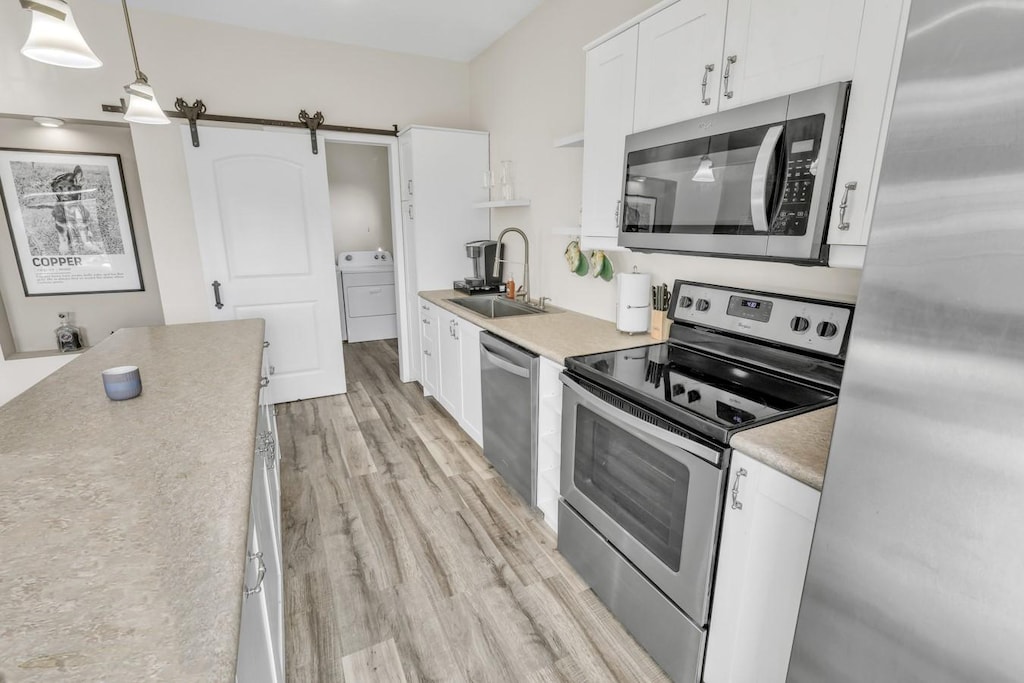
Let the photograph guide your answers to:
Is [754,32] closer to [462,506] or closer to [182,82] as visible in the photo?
[462,506]

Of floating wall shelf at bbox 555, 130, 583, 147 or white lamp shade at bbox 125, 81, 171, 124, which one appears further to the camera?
floating wall shelf at bbox 555, 130, 583, 147

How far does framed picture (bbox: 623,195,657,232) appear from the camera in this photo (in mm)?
1695

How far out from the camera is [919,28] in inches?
23.6

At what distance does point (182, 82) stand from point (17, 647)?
11.7 ft

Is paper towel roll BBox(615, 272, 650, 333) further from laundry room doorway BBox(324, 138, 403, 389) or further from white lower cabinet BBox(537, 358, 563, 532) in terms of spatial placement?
laundry room doorway BBox(324, 138, 403, 389)

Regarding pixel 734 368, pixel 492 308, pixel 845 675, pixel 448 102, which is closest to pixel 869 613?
pixel 845 675

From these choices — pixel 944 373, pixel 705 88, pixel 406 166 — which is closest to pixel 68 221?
pixel 406 166

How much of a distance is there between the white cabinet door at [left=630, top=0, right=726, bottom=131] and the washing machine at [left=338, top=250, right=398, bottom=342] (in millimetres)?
4082

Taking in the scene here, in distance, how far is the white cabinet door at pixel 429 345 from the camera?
3.32 m

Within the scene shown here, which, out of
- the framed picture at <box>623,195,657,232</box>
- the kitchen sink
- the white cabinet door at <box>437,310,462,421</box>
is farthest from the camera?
the kitchen sink

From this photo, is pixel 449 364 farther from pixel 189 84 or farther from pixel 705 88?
pixel 189 84

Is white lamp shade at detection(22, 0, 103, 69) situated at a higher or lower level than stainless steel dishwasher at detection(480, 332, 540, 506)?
higher

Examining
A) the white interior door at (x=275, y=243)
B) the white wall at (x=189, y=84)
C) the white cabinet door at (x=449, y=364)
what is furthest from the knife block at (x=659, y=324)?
the white wall at (x=189, y=84)

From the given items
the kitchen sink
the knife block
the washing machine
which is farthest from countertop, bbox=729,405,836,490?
the washing machine
